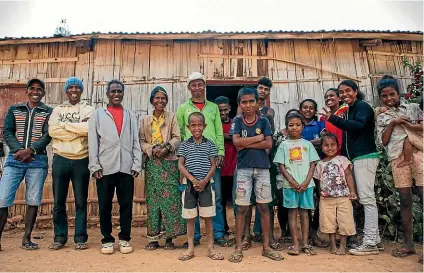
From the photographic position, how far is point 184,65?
20.2ft

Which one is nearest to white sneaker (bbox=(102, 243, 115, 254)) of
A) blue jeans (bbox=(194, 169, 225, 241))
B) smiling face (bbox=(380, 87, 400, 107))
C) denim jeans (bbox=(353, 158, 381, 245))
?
blue jeans (bbox=(194, 169, 225, 241))

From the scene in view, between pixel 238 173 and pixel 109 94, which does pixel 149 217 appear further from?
pixel 109 94

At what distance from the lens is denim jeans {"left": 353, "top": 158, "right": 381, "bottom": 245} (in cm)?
339

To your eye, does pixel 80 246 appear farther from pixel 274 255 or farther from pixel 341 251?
pixel 341 251

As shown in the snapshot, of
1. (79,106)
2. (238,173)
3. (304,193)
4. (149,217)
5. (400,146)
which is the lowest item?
(149,217)

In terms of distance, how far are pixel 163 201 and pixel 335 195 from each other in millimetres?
1928

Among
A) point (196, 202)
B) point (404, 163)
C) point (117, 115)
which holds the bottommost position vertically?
point (196, 202)

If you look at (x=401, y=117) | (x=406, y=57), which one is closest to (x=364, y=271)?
(x=401, y=117)

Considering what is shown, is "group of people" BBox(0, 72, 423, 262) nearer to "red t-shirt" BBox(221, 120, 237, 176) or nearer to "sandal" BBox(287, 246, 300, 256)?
"sandal" BBox(287, 246, 300, 256)

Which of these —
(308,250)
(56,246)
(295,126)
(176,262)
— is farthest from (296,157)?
(56,246)

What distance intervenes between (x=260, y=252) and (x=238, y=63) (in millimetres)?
3850

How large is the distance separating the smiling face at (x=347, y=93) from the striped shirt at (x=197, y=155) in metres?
1.57

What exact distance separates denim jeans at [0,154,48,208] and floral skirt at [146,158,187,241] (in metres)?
1.29

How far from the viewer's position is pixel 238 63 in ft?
20.4
